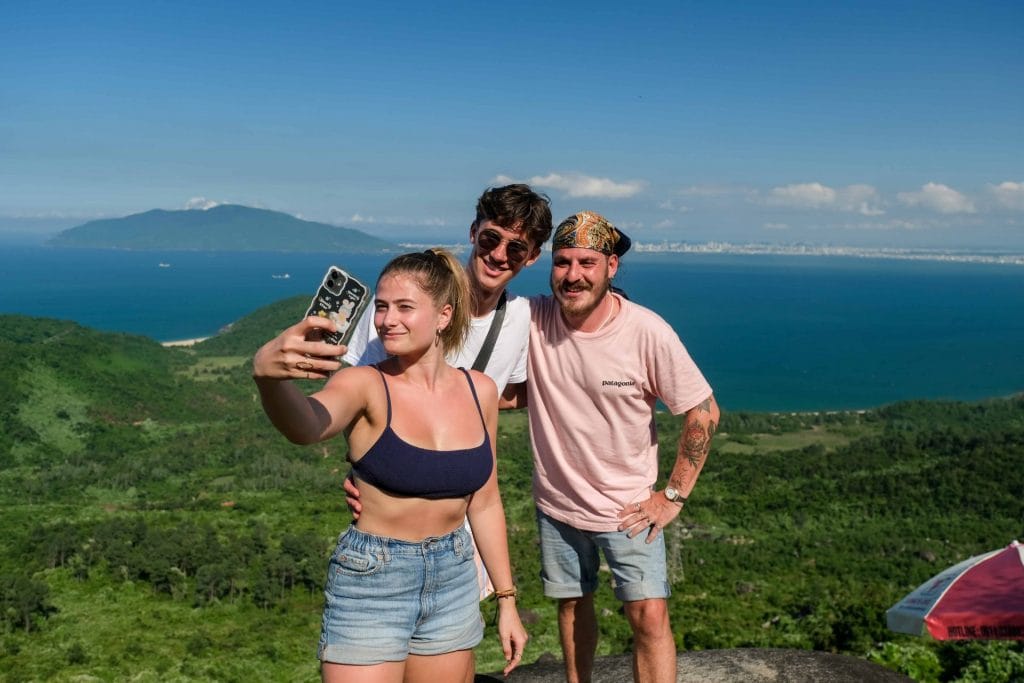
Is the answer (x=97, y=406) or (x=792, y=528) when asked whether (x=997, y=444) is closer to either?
(x=792, y=528)

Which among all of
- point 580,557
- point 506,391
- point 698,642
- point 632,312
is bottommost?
point 698,642

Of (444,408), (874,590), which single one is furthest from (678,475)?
(874,590)

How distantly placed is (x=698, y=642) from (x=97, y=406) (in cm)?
7026

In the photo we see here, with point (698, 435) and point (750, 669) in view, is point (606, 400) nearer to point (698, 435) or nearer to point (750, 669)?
point (698, 435)

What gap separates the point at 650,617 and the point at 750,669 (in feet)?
7.11

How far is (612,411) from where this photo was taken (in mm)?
4332

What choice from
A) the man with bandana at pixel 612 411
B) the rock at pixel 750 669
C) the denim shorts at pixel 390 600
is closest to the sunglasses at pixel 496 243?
the man with bandana at pixel 612 411

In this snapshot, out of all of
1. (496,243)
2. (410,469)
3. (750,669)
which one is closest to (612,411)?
(496,243)

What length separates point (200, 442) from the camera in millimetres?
63219

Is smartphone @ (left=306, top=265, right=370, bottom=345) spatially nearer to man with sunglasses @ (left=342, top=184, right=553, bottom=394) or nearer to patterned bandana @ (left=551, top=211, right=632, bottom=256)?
man with sunglasses @ (left=342, top=184, right=553, bottom=394)

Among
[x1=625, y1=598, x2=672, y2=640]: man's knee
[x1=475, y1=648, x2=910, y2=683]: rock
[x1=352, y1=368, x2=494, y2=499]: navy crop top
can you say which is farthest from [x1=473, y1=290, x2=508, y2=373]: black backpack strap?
[x1=475, y1=648, x2=910, y2=683]: rock

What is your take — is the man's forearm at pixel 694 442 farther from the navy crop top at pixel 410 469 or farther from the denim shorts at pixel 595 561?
the navy crop top at pixel 410 469

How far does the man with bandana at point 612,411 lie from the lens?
4.31 metres

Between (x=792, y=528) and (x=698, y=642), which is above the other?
(x=698, y=642)
